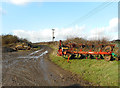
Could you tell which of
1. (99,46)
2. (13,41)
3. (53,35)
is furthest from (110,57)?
(53,35)

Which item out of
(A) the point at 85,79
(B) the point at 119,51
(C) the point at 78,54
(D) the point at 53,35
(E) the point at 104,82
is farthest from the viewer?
(D) the point at 53,35

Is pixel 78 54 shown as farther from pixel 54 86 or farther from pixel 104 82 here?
pixel 54 86

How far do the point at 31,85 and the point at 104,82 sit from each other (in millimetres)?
4016

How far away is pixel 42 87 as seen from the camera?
4922 millimetres

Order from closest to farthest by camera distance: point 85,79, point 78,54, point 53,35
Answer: point 85,79 < point 78,54 < point 53,35

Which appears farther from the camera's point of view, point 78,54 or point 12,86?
point 78,54

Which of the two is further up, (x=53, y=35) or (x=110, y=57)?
(x=53, y=35)

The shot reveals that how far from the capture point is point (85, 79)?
6.18m

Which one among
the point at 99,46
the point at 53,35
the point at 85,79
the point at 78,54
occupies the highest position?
the point at 53,35

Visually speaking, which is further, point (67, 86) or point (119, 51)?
point (119, 51)

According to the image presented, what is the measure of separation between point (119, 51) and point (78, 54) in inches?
177

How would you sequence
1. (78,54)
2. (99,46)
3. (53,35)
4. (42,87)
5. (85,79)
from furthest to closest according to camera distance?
1. (53,35)
2. (99,46)
3. (78,54)
4. (85,79)
5. (42,87)

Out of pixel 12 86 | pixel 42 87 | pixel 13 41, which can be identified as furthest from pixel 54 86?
pixel 13 41

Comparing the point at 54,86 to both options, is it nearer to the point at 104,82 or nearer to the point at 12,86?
the point at 12,86
